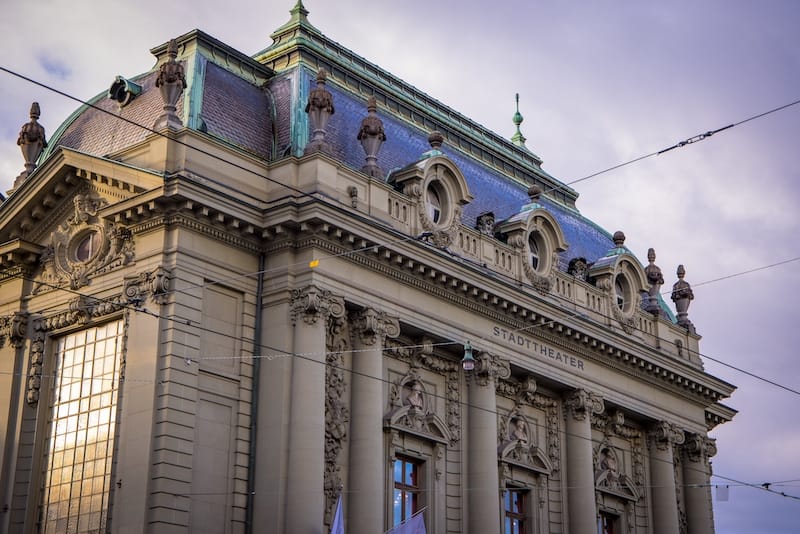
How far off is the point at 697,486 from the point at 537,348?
10320 mm

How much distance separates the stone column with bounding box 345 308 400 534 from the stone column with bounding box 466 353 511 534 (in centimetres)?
367

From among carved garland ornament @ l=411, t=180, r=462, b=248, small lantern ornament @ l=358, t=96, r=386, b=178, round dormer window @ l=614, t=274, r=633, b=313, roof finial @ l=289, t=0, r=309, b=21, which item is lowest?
carved garland ornament @ l=411, t=180, r=462, b=248

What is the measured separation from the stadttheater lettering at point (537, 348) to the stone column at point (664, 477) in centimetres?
537

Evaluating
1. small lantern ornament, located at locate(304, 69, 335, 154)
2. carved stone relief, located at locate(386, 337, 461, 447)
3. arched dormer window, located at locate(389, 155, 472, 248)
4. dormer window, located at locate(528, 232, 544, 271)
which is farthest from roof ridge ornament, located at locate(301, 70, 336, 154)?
dormer window, located at locate(528, 232, 544, 271)

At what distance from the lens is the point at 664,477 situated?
46906 mm

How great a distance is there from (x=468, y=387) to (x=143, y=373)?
35.8 ft

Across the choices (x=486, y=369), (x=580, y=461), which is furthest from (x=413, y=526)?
(x=580, y=461)

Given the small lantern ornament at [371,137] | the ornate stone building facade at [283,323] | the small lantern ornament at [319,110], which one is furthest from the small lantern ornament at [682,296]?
the small lantern ornament at [319,110]

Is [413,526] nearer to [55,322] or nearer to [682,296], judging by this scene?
[55,322]

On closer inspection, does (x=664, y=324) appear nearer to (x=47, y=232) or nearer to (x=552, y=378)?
(x=552, y=378)

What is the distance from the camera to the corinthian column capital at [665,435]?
1852 inches

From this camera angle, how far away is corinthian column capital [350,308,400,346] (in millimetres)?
36062

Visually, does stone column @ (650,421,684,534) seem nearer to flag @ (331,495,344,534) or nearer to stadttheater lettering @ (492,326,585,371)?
stadttheater lettering @ (492,326,585,371)

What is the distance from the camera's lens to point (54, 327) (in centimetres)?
3625
